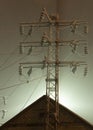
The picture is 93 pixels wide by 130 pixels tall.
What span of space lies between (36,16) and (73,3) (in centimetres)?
34

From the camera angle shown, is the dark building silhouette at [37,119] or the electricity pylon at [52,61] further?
the dark building silhouette at [37,119]

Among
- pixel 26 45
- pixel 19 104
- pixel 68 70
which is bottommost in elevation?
pixel 19 104

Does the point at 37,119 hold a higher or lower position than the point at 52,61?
lower

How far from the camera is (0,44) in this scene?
3047 mm

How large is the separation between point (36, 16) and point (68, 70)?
539 millimetres

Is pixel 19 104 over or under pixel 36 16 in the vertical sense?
under

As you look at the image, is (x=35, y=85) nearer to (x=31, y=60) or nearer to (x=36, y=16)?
(x=31, y=60)

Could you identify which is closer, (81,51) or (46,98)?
(46,98)

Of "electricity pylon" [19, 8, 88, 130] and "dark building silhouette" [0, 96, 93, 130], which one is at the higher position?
"electricity pylon" [19, 8, 88, 130]

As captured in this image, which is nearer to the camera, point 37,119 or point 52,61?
point 52,61

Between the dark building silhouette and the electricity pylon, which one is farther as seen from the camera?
the dark building silhouette

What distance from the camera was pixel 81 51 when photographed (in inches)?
121

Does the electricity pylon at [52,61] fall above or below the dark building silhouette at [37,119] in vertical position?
above

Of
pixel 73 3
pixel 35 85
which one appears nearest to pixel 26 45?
pixel 35 85
